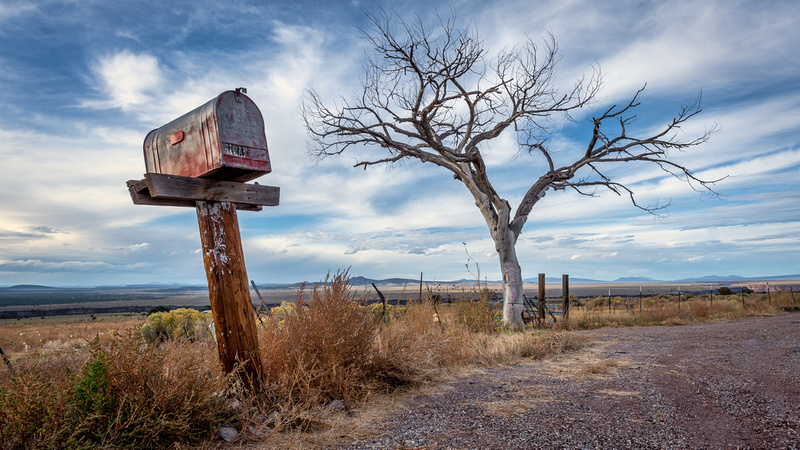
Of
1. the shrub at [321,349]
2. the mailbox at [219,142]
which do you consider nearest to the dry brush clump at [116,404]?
the shrub at [321,349]

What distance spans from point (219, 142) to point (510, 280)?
1094cm

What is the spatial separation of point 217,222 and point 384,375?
2895 millimetres

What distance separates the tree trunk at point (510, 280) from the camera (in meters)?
13.7

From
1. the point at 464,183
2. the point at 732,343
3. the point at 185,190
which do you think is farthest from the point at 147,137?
the point at 732,343

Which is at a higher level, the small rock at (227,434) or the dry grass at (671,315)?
the small rock at (227,434)

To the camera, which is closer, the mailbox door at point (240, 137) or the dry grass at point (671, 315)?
the mailbox door at point (240, 137)

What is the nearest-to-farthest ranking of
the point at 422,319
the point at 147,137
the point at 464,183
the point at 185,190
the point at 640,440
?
the point at 640,440
the point at 185,190
the point at 147,137
the point at 422,319
the point at 464,183

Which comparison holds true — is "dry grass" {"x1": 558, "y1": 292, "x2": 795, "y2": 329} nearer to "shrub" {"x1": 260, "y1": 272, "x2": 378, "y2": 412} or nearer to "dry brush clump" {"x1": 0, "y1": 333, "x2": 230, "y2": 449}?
"shrub" {"x1": 260, "y1": 272, "x2": 378, "y2": 412}

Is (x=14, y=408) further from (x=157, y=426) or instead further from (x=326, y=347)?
(x=326, y=347)

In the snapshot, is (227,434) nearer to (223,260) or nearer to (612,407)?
(223,260)

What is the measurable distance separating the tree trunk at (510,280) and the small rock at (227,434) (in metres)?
10.7

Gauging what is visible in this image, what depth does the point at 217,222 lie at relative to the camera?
4812mm

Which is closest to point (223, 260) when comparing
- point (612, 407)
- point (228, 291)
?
point (228, 291)

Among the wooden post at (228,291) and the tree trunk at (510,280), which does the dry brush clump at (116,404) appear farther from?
the tree trunk at (510,280)
